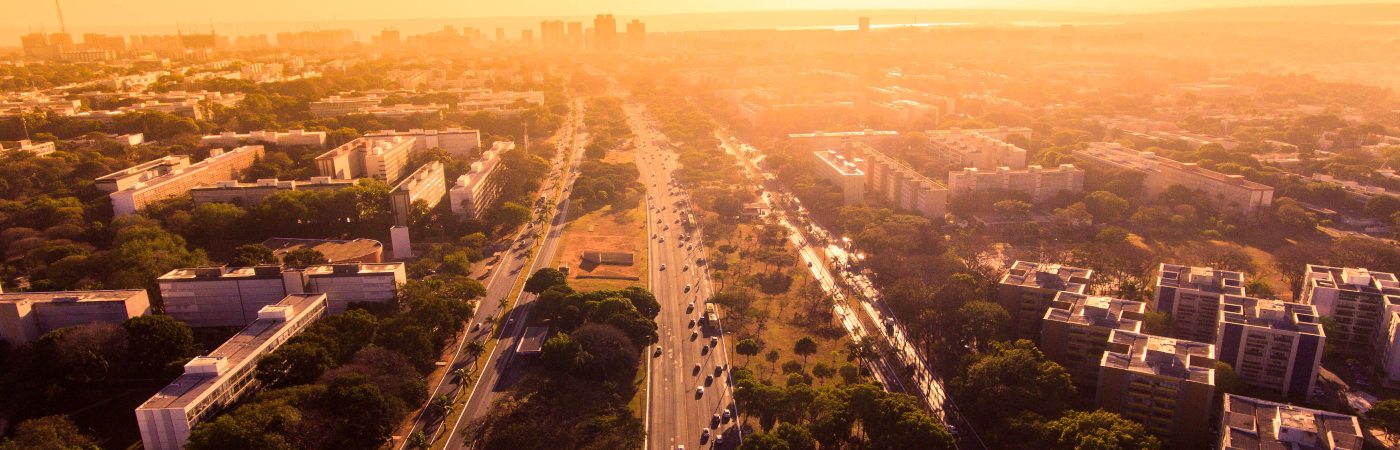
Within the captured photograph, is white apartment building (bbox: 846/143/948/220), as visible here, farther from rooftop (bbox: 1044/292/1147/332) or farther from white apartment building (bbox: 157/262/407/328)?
white apartment building (bbox: 157/262/407/328)

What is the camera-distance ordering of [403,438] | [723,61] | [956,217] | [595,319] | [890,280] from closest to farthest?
1. [403,438]
2. [595,319]
3. [890,280]
4. [956,217]
5. [723,61]

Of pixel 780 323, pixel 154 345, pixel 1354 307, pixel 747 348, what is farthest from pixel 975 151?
pixel 154 345

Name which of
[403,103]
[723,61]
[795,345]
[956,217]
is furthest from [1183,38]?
[795,345]

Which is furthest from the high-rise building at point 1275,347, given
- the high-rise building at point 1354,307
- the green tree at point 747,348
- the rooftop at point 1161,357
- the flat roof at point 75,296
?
the flat roof at point 75,296

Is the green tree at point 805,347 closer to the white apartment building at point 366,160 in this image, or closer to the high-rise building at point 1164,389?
the high-rise building at point 1164,389

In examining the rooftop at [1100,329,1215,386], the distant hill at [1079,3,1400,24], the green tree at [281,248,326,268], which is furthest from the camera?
the distant hill at [1079,3,1400,24]

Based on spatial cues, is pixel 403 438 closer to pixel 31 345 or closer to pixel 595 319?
pixel 595 319

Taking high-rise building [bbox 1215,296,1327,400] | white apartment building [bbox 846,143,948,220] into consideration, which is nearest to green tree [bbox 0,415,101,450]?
high-rise building [bbox 1215,296,1327,400]

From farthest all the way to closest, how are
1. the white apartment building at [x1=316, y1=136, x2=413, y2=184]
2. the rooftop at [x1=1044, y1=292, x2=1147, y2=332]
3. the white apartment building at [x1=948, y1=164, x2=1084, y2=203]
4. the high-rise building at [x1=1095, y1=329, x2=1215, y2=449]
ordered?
the white apartment building at [x1=948, y1=164, x2=1084, y2=203], the white apartment building at [x1=316, y1=136, x2=413, y2=184], the rooftop at [x1=1044, y1=292, x2=1147, y2=332], the high-rise building at [x1=1095, y1=329, x2=1215, y2=449]
